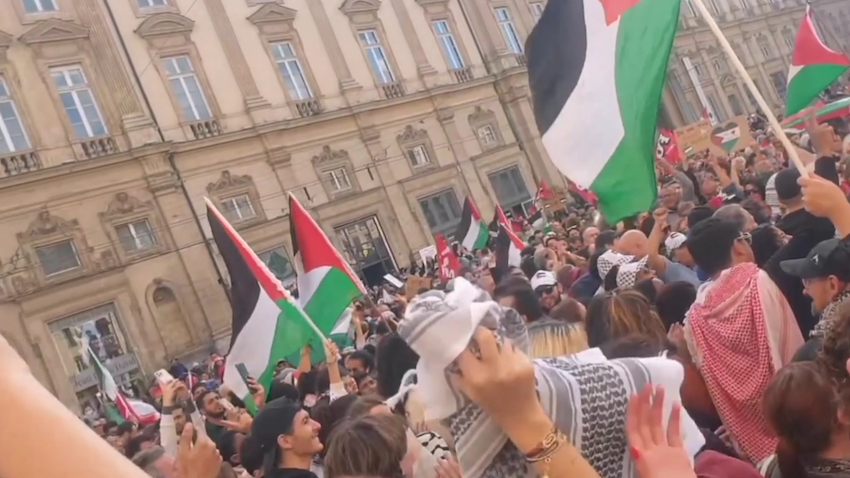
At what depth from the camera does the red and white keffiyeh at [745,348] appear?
286cm

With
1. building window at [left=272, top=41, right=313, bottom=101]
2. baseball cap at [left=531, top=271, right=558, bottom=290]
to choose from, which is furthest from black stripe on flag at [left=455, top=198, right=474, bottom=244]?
building window at [left=272, top=41, right=313, bottom=101]

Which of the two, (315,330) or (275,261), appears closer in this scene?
(315,330)

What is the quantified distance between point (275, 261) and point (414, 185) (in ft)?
18.7

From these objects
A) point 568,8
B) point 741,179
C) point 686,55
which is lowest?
point 741,179

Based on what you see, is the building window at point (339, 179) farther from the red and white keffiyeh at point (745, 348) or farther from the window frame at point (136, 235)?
the red and white keffiyeh at point (745, 348)

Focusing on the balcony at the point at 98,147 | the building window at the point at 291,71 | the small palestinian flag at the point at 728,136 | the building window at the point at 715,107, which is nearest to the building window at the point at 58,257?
the balcony at the point at 98,147

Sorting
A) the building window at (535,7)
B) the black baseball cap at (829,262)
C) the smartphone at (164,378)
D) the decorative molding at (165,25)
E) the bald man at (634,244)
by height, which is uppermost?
the decorative molding at (165,25)

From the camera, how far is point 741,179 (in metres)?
10.6

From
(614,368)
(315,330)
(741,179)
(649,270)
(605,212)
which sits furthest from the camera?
(741,179)

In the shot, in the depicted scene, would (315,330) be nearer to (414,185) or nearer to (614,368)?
(614,368)

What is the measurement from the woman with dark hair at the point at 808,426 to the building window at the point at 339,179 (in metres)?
21.7

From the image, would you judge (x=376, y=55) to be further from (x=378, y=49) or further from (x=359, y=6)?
(x=359, y=6)

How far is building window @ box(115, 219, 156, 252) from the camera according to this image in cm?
1908

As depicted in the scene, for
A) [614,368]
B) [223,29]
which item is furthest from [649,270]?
[223,29]
